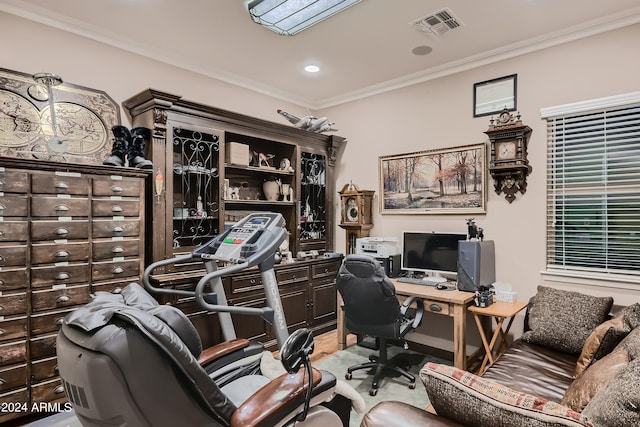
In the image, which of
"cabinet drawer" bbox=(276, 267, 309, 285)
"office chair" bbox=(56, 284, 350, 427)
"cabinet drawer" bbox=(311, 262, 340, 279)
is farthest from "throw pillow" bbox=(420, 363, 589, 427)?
"cabinet drawer" bbox=(311, 262, 340, 279)

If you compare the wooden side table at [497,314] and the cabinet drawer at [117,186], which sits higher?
the cabinet drawer at [117,186]

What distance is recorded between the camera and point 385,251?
3.83 meters

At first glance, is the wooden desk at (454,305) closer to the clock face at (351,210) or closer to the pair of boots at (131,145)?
the clock face at (351,210)

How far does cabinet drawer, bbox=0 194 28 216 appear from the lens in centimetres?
234

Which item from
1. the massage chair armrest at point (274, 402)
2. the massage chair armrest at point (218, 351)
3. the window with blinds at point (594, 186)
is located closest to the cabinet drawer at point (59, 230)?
the massage chair armrest at point (218, 351)

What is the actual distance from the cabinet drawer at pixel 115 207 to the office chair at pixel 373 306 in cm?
176

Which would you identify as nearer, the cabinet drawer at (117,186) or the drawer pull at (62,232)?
the drawer pull at (62,232)

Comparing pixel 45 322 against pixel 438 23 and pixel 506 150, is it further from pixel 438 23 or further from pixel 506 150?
pixel 506 150

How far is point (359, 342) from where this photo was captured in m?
3.94

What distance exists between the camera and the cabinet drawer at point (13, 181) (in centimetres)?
234

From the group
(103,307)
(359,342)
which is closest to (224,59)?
(103,307)

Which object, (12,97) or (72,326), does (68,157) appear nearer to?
(12,97)

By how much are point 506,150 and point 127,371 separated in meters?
3.31

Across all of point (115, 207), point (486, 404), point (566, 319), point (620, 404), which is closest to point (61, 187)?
point (115, 207)
